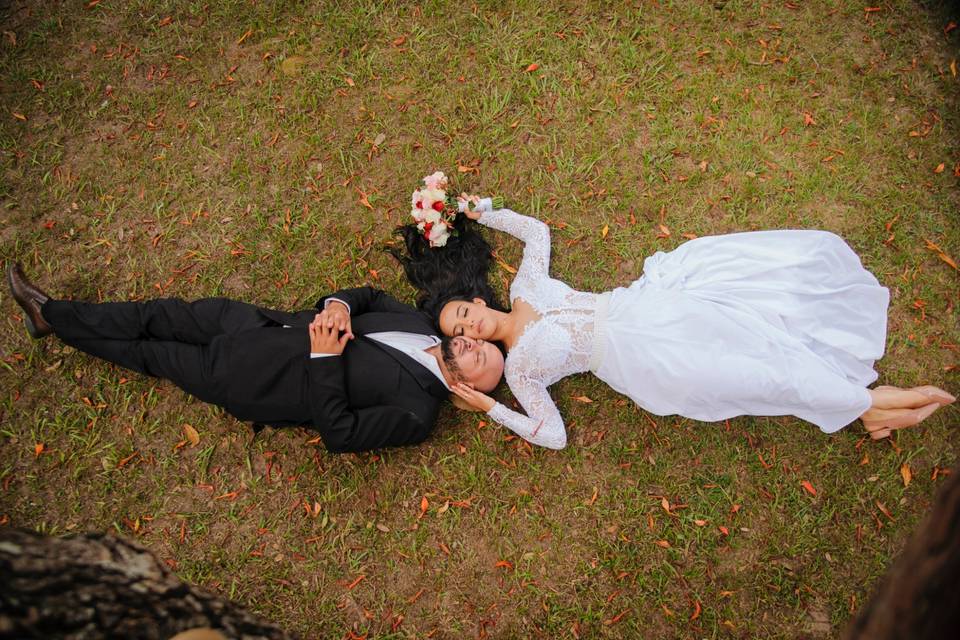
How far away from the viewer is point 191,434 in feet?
18.3

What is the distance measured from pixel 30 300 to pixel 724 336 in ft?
20.7

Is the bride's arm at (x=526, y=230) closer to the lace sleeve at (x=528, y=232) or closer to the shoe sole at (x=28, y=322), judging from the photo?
the lace sleeve at (x=528, y=232)

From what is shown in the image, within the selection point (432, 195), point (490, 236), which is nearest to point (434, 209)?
point (432, 195)

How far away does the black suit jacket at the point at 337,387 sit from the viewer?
190 inches

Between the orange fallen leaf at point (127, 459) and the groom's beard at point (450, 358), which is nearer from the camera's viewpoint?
the groom's beard at point (450, 358)

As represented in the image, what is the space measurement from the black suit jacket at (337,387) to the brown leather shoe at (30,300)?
1989 millimetres

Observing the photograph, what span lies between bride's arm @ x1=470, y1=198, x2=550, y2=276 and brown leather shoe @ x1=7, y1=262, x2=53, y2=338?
4171 millimetres

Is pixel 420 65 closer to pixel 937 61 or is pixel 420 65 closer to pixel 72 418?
pixel 72 418

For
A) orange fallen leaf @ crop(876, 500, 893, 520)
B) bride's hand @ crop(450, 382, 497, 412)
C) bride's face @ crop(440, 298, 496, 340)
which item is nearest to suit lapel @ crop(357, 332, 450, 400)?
bride's hand @ crop(450, 382, 497, 412)

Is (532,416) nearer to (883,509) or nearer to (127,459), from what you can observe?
(883,509)

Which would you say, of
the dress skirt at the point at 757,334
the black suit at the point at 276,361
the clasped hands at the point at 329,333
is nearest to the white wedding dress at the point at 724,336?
the dress skirt at the point at 757,334

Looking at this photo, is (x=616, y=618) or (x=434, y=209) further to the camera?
(x=434, y=209)

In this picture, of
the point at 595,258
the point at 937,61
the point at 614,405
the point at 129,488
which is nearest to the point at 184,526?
the point at 129,488

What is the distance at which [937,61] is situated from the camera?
19.8 ft
